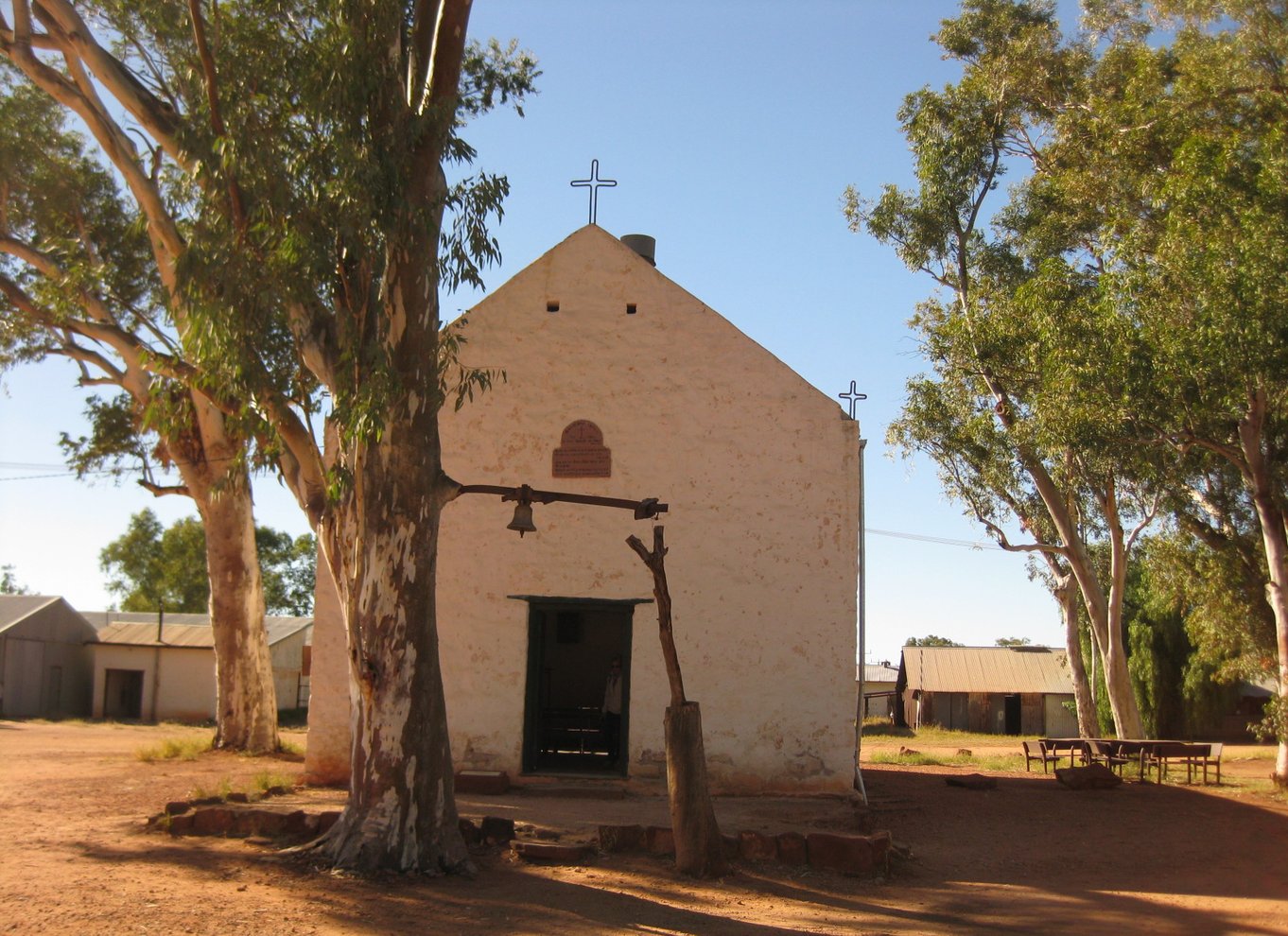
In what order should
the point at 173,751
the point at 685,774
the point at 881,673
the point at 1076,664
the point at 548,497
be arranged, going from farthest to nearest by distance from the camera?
the point at 881,673, the point at 1076,664, the point at 173,751, the point at 548,497, the point at 685,774

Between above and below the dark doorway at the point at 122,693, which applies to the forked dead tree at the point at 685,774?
above

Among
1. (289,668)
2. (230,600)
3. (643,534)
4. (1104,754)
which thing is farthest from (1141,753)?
(289,668)

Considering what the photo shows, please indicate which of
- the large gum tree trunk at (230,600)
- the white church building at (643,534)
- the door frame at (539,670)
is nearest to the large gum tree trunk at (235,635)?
the large gum tree trunk at (230,600)

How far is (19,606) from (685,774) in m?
36.6

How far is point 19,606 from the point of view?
3794 centimetres

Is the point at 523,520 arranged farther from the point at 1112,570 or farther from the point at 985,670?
the point at 985,670

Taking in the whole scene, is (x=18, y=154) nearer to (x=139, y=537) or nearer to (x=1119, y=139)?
(x=1119, y=139)

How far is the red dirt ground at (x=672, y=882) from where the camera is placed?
24.4 feet

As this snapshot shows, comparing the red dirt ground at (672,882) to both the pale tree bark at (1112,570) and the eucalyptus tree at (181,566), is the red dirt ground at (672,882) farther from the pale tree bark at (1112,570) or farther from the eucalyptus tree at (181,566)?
the eucalyptus tree at (181,566)

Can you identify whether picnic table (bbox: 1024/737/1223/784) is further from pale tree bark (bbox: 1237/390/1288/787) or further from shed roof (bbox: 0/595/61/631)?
shed roof (bbox: 0/595/61/631)

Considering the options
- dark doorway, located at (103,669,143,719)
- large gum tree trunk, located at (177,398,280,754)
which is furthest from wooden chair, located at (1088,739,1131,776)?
dark doorway, located at (103,669,143,719)

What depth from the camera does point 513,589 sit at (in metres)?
13.8

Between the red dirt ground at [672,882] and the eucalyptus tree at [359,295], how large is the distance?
2.77ft

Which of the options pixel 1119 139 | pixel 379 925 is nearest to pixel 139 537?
pixel 1119 139
